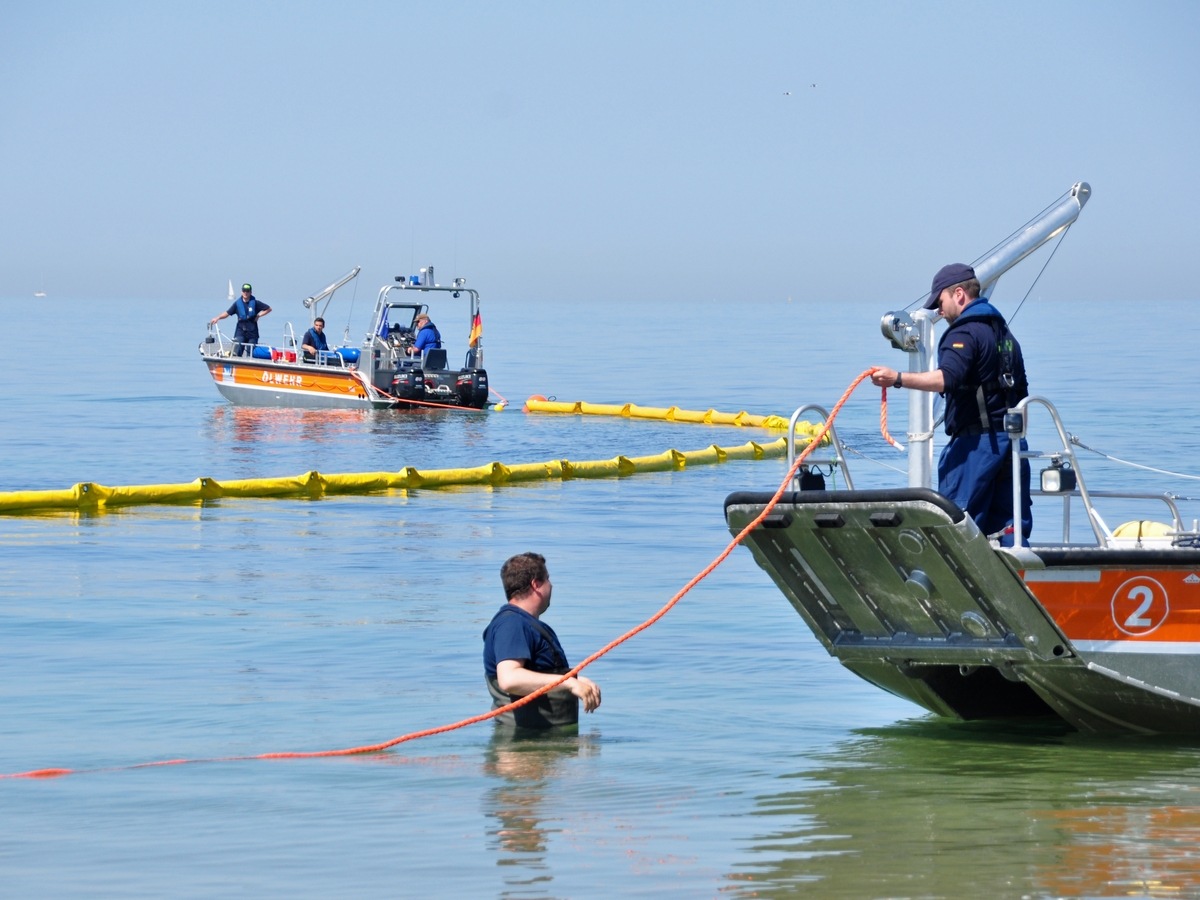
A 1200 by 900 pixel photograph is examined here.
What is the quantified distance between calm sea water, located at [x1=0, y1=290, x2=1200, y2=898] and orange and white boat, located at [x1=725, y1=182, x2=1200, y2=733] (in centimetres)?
44

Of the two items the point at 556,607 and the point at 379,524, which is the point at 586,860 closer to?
the point at 556,607

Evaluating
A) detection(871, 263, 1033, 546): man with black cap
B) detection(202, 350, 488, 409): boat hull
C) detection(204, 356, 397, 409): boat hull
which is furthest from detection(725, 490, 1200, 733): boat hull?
detection(204, 356, 397, 409): boat hull

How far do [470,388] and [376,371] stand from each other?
1.81m

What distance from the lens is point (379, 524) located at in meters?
17.2

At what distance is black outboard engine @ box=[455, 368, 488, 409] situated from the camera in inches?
1253

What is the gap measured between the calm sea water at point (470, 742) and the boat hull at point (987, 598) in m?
0.45

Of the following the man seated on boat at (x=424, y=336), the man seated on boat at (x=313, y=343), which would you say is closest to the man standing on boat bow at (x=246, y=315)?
the man seated on boat at (x=313, y=343)

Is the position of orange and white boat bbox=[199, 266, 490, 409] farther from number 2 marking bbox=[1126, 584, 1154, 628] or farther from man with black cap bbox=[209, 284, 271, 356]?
number 2 marking bbox=[1126, 584, 1154, 628]

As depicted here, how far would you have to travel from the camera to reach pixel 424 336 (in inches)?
1264

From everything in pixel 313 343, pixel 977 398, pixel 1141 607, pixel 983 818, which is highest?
pixel 313 343

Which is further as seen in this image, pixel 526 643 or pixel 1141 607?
pixel 526 643

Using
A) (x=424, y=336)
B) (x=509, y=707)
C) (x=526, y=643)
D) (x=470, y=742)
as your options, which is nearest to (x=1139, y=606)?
(x=526, y=643)

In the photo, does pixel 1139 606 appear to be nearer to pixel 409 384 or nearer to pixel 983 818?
pixel 983 818

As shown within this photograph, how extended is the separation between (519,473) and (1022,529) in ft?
46.4
